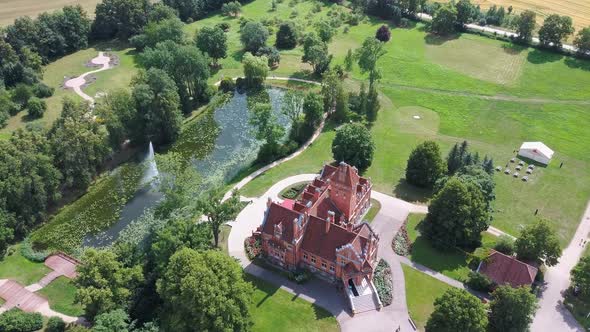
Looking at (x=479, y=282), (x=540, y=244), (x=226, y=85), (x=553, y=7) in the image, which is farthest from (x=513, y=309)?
(x=553, y=7)

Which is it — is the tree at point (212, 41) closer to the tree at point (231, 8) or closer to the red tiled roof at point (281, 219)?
the tree at point (231, 8)

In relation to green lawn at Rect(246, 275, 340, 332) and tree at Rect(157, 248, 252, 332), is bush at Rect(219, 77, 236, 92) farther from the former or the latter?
tree at Rect(157, 248, 252, 332)

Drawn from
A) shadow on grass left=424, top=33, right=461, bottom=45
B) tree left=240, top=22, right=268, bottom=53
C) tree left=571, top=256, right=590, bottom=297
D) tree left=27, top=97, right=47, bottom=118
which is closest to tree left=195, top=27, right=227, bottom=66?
tree left=240, top=22, right=268, bottom=53

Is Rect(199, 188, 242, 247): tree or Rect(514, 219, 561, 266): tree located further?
Rect(199, 188, 242, 247): tree

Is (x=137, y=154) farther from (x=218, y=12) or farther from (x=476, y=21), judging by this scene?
(x=476, y=21)

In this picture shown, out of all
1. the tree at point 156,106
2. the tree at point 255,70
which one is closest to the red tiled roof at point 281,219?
the tree at point 156,106

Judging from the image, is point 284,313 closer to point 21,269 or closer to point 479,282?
point 479,282

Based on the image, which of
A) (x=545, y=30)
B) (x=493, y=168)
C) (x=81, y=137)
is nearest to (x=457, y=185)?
(x=493, y=168)
